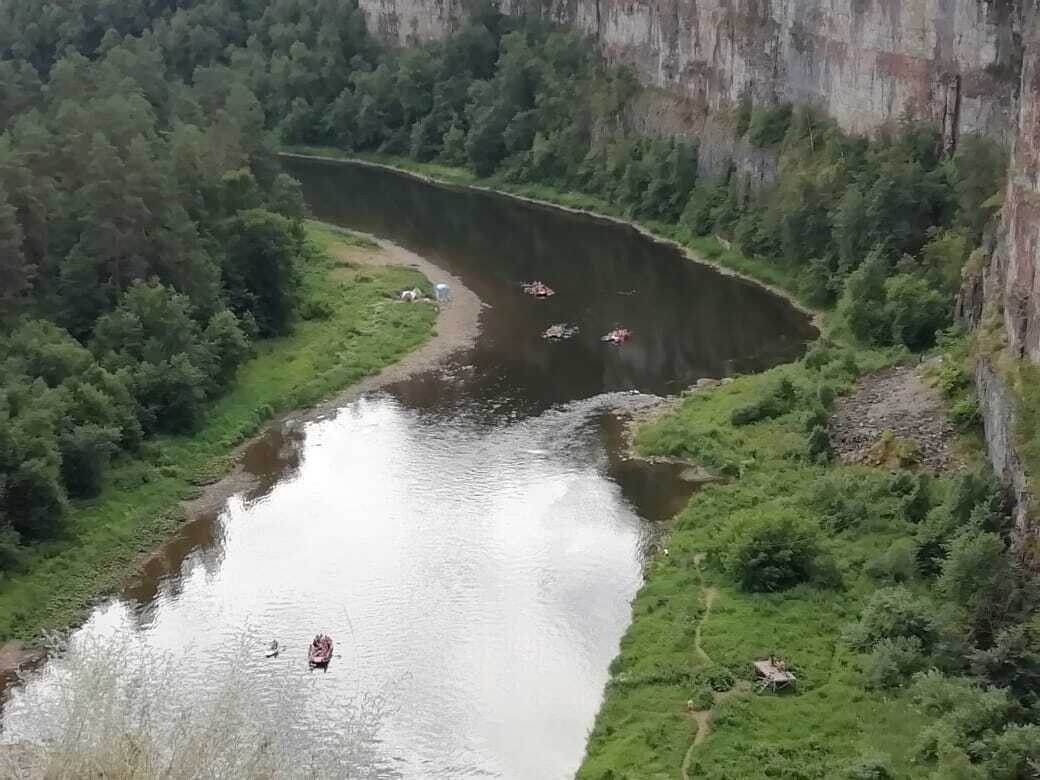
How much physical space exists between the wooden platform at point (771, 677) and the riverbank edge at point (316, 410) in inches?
568

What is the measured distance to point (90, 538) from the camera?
3666 centimetres

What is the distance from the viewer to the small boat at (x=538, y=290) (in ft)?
189

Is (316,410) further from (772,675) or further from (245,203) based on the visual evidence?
(772,675)

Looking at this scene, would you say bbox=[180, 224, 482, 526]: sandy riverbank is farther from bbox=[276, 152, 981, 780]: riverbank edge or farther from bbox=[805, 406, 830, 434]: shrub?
bbox=[805, 406, 830, 434]: shrub

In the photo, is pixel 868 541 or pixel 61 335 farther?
pixel 61 335

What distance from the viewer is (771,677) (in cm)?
2911

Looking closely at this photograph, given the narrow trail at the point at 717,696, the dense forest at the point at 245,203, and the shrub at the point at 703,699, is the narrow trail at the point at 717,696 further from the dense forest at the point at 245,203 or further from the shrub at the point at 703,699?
the dense forest at the point at 245,203

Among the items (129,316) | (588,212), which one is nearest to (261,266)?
(129,316)

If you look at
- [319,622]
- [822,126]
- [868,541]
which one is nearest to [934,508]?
[868,541]

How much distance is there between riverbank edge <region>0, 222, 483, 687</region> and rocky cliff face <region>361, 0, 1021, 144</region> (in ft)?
51.9

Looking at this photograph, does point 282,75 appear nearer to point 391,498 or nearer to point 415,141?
point 415,141

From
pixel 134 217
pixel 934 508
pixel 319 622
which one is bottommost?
pixel 319 622

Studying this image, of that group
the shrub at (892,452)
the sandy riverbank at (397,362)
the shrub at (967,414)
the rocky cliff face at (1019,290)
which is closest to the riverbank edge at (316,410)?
the sandy riverbank at (397,362)

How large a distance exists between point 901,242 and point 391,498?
2218 centimetres
